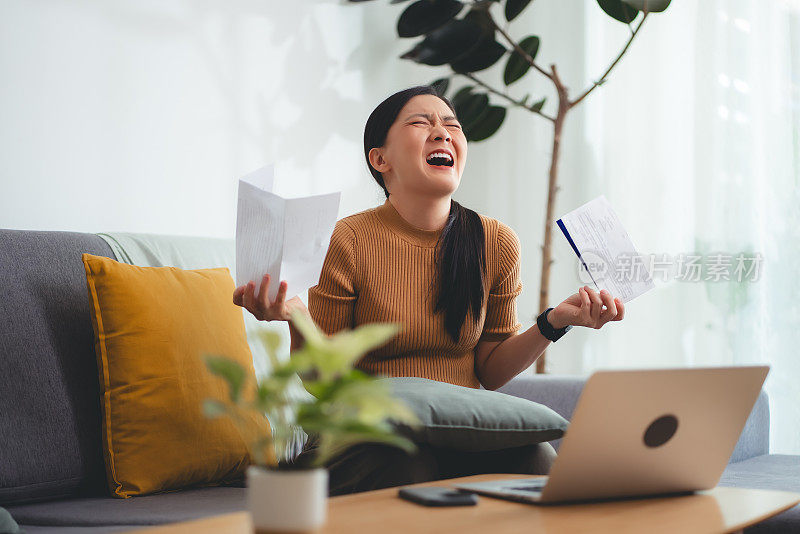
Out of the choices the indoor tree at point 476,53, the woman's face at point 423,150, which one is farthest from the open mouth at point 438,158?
the indoor tree at point 476,53

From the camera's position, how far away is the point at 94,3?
5.91 ft

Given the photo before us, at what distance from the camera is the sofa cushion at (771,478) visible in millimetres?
1261

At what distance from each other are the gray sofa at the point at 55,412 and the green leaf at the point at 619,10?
51.7 inches

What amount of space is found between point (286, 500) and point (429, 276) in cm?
98

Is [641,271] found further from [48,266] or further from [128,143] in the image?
[128,143]

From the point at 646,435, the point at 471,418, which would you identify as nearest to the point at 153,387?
the point at 471,418

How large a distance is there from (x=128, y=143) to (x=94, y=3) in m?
0.31

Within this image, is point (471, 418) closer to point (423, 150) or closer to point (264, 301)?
point (264, 301)

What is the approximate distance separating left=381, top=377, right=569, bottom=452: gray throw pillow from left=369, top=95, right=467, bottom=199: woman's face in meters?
0.44

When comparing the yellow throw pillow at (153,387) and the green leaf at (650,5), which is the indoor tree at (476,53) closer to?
the green leaf at (650,5)

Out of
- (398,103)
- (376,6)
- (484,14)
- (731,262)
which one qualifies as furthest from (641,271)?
(376,6)

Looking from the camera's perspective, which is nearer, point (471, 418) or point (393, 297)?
point (471, 418)

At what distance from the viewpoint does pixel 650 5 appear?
7.04 feet

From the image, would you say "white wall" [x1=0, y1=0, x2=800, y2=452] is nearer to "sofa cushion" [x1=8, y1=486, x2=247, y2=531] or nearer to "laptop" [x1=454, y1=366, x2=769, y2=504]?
"sofa cushion" [x1=8, y1=486, x2=247, y2=531]
